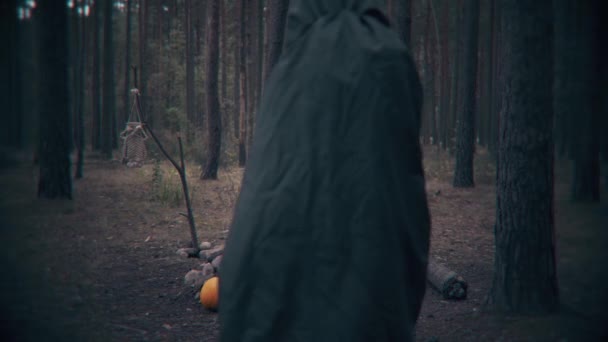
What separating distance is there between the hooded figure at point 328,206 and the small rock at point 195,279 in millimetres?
3089

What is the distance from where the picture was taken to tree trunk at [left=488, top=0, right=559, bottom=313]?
405 cm

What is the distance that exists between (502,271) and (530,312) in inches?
16.8

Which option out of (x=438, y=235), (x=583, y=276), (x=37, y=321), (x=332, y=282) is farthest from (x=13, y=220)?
(x=583, y=276)

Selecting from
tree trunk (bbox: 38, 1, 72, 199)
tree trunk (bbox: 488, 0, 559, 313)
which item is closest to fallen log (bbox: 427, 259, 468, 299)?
tree trunk (bbox: 488, 0, 559, 313)

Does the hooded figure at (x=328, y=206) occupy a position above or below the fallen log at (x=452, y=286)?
above

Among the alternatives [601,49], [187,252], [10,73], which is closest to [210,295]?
[187,252]

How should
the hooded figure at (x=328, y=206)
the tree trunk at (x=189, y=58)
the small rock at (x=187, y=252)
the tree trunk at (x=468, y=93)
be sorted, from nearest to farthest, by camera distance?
the hooded figure at (x=328, y=206) < the small rock at (x=187, y=252) < the tree trunk at (x=468, y=93) < the tree trunk at (x=189, y=58)

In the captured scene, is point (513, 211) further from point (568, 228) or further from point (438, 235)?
point (568, 228)

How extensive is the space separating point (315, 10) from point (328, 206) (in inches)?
38.1

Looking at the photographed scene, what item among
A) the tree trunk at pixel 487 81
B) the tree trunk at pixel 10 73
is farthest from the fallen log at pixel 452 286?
the tree trunk at pixel 10 73

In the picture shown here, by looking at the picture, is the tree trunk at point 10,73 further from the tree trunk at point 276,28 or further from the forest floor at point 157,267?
the tree trunk at point 276,28

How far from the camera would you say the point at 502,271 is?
4340 millimetres

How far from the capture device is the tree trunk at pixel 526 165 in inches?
159

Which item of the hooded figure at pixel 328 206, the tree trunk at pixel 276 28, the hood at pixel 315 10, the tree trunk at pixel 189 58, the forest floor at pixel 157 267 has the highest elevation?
the tree trunk at pixel 189 58
